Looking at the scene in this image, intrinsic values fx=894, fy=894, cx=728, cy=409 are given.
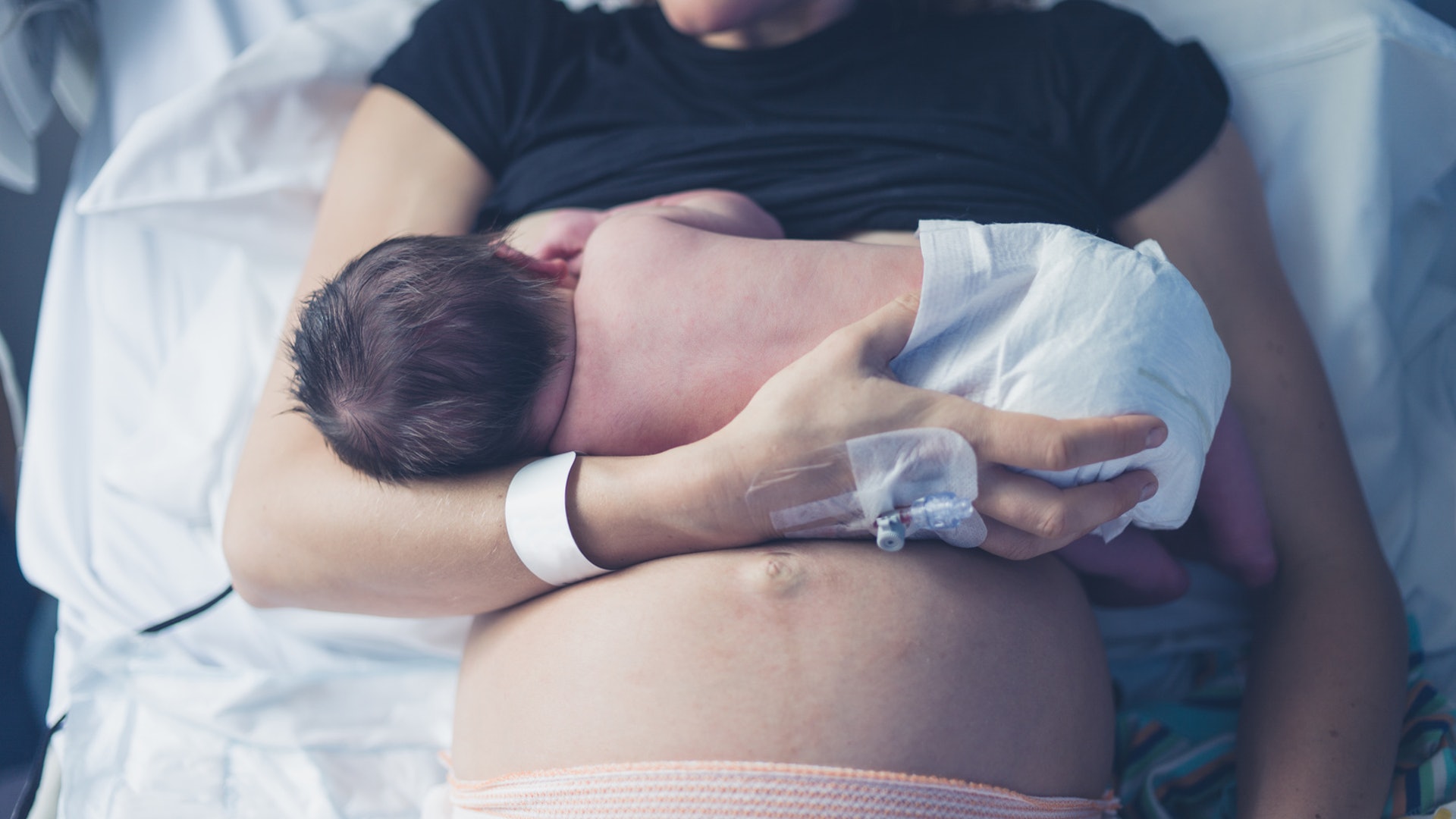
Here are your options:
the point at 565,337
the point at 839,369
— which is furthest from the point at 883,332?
the point at 565,337

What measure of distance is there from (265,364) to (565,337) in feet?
2.26

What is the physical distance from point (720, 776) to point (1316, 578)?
0.70 metres

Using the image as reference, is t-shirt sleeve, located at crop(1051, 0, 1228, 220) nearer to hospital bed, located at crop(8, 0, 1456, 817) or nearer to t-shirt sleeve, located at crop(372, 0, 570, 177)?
hospital bed, located at crop(8, 0, 1456, 817)

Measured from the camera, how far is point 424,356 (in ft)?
2.64

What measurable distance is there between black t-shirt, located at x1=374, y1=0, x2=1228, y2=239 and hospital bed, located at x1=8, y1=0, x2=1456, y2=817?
0.20 m

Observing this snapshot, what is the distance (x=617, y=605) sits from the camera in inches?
34.0

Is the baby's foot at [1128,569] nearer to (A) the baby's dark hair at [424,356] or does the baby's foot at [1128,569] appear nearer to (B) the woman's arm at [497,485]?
(B) the woman's arm at [497,485]

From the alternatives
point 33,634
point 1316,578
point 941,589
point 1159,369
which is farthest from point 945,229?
point 33,634

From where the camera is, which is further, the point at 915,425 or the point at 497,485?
the point at 497,485

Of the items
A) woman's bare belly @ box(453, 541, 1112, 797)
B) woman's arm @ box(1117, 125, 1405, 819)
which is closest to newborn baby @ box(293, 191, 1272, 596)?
woman's bare belly @ box(453, 541, 1112, 797)

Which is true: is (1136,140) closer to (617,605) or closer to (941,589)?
(941,589)

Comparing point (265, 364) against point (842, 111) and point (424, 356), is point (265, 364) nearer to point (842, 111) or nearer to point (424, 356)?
point (424, 356)

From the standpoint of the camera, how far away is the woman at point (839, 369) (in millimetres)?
801

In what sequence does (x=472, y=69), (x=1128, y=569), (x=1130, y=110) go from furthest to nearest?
(x=472, y=69), (x=1130, y=110), (x=1128, y=569)
